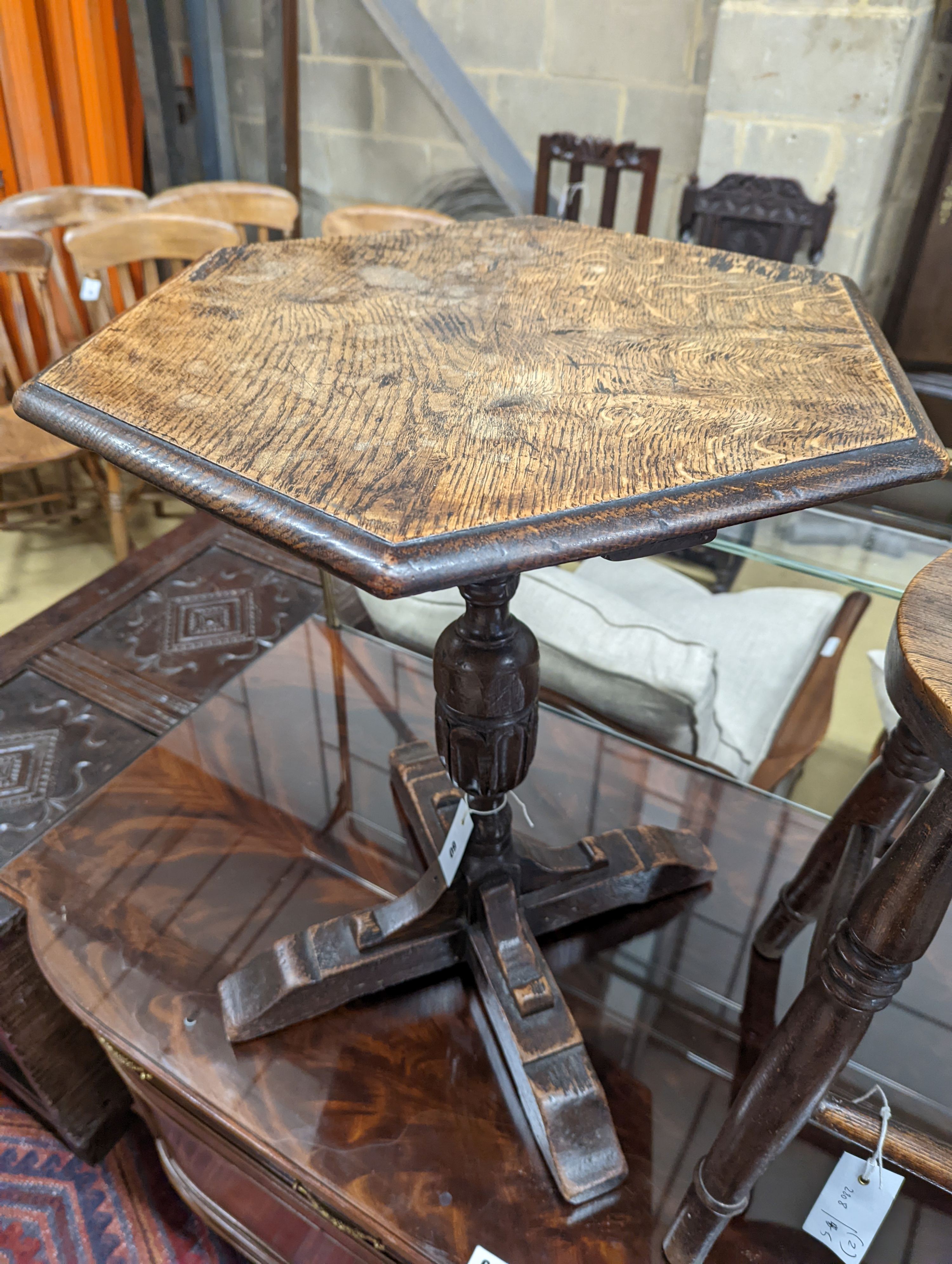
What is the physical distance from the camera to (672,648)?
3.55 feet

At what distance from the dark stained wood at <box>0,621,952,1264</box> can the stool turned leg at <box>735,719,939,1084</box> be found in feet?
0.19

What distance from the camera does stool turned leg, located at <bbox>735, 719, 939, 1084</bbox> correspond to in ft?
2.38

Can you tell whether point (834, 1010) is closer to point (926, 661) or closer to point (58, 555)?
point (926, 661)

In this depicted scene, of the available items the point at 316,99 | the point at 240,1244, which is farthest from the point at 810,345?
the point at 316,99

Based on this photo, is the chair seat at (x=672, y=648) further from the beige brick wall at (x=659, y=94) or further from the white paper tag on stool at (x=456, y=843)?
the beige brick wall at (x=659, y=94)

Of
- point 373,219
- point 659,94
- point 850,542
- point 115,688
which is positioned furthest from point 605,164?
point 115,688

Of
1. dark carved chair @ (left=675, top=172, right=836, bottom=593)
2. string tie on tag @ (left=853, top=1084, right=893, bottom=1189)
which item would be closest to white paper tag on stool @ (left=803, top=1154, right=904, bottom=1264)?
string tie on tag @ (left=853, top=1084, right=893, bottom=1189)

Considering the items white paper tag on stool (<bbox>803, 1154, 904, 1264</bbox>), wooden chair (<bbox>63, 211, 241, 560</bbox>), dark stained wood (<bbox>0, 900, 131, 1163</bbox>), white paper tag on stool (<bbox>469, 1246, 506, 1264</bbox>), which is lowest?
dark stained wood (<bbox>0, 900, 131, 1163</bbox>)

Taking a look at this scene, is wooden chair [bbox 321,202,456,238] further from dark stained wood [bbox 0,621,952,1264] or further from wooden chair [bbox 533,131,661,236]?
dark stained wood [bbox 0,621,952,1264]

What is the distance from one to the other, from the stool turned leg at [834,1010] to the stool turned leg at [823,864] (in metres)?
0.16

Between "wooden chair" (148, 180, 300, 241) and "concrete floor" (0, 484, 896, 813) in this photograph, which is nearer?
"concrete floor" (0, 484, 896, 813)

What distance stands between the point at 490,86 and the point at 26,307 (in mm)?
1581

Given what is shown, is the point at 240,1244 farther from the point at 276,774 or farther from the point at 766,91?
the point at 766,91

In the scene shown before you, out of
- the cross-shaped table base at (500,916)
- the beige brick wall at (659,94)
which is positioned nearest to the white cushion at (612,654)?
the cross-shaped table base at (500,916)
